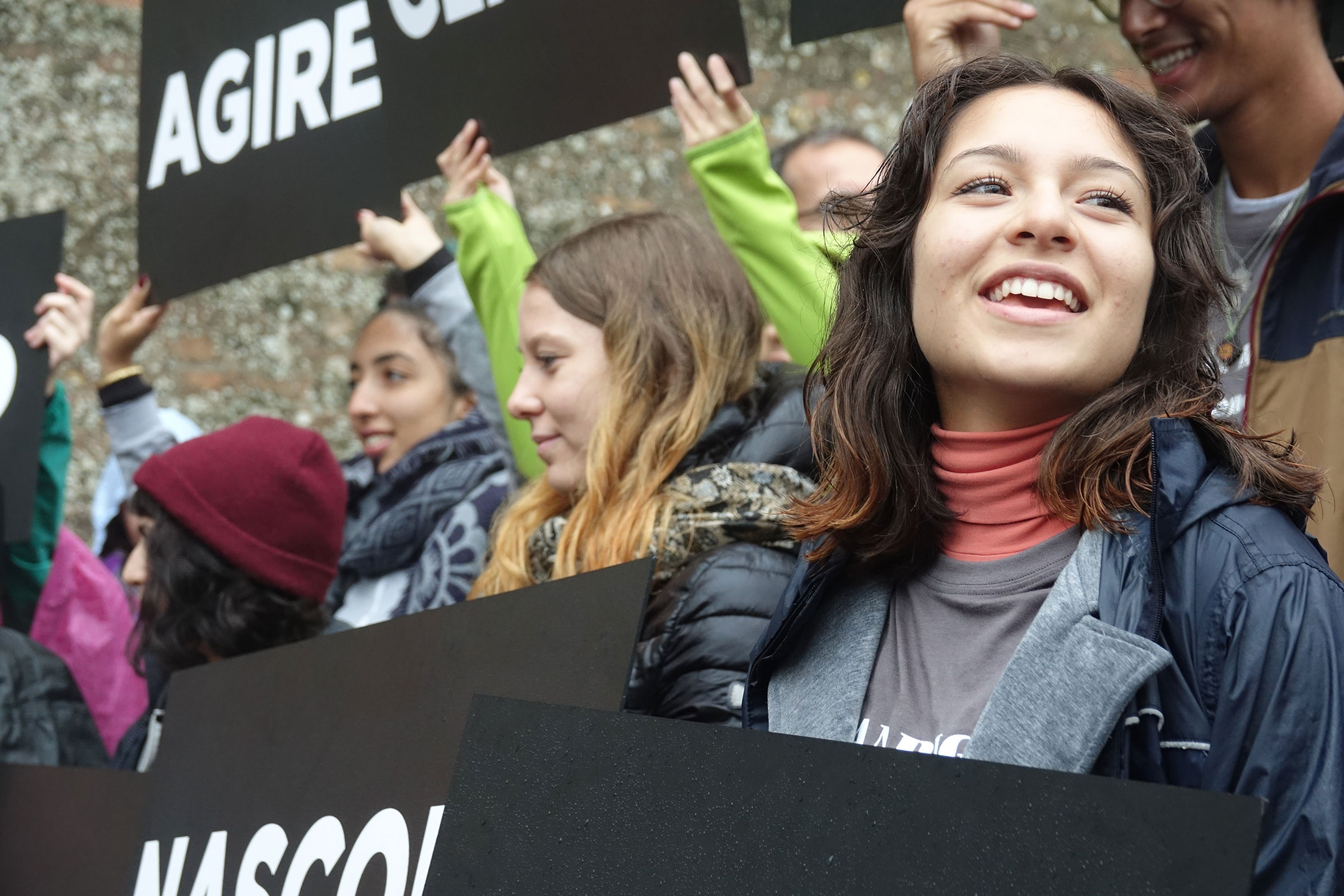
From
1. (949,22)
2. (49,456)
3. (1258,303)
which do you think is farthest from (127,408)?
(1258,303)

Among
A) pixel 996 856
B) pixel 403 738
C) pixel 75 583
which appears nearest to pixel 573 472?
pixel 403 738

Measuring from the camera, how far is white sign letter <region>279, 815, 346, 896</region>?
1505 millimetres

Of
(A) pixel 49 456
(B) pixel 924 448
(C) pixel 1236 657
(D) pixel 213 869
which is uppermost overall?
(A) pixel 49 456

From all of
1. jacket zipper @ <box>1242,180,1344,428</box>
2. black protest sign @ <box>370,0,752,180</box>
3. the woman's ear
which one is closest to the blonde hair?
black protest sign @ <box>370,0,752,180</box>

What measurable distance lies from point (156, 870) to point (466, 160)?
52.6 inches

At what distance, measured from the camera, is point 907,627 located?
4.43 feet

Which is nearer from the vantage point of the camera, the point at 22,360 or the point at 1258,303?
the point at 1258,303

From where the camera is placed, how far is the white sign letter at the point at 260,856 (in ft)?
5.14

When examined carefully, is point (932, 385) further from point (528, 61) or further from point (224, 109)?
point (224, 109)

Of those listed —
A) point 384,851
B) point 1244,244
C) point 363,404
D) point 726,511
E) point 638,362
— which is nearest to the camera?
point 384,851

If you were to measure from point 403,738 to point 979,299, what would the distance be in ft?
2.42

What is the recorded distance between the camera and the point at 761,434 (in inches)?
79.1

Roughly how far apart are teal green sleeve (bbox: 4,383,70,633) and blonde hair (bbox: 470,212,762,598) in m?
1.34

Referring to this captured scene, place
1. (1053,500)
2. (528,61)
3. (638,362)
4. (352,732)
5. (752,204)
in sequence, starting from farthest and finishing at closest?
(528,61), (752,204), (638,362), (352,732), (1053,500)
